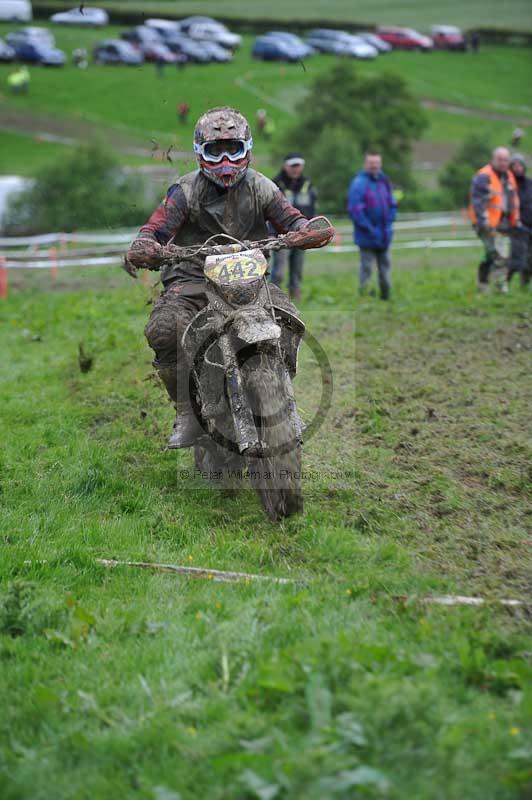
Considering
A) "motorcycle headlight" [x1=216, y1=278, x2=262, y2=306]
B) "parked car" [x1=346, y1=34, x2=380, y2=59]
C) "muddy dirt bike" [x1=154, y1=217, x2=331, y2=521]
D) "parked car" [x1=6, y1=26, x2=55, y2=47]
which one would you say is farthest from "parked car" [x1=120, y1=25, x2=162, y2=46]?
"motorcycle headlight" [x1=216, y1=278, x2=262, y2=306]

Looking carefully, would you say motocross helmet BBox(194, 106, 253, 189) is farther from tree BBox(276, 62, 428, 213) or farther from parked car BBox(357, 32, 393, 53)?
parked car BBox(357, 32, 393, 53)

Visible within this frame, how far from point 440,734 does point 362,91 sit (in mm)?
41175

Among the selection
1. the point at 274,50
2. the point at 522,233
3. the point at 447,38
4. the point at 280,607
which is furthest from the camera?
the point at 447,38

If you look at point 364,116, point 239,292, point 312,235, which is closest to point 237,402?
point 239,292

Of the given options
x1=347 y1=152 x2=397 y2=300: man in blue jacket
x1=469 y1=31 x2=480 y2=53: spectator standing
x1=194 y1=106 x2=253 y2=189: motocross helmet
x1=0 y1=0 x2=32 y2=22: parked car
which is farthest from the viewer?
x1=469 y1=31 x2=480 y2=53: spectator standing

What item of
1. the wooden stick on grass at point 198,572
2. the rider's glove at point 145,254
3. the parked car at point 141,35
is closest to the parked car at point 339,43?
the parked car at point 141,35

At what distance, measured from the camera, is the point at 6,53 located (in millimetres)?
52250

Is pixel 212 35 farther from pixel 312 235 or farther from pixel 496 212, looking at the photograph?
pixel 312 235

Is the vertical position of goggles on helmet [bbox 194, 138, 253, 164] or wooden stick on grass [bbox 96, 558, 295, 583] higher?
goggles on helmet [bbox 194, 138, 253, 164]

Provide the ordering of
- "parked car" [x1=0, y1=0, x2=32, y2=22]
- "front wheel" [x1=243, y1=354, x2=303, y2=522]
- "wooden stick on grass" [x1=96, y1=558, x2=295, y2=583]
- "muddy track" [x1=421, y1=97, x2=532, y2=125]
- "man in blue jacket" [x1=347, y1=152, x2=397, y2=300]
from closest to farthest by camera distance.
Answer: "wooden stick on grass" [x1=96, y1=558, x2=295, y2=583] < "front wheel" [x1=243, y1=354, x2=303, y2=522] < "man in blue jacket" [x1=347, y1=152, x2=397, y2=300] < "parked car" [x1=0, y1=0, x2=32, y2=22] < "muddy track" [x1=421, y1=97, x2=532, y2=125]

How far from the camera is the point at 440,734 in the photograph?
3943 mm

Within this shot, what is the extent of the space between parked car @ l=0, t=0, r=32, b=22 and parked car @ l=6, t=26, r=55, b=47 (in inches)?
36.7

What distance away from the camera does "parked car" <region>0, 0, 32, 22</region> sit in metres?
50.3

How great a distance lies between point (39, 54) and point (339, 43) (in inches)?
623
